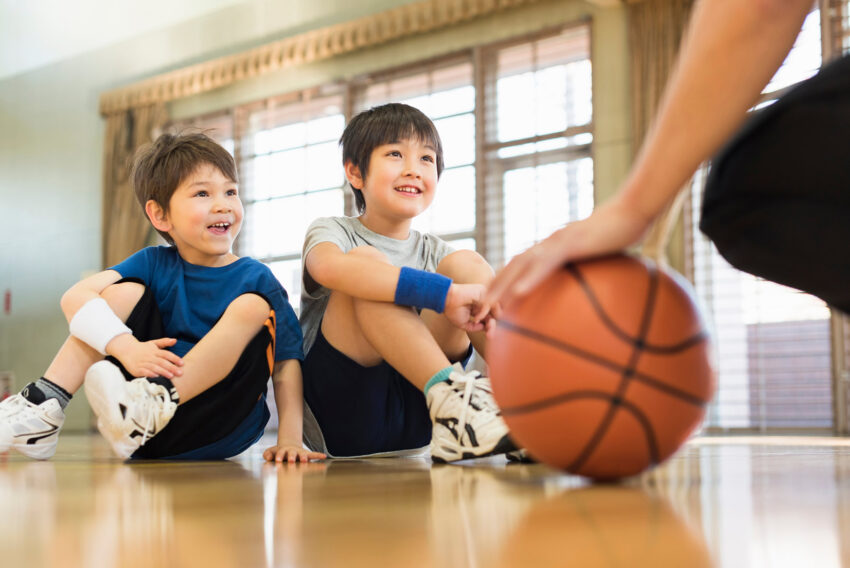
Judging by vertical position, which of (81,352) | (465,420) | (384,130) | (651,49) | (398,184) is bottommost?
(465,420)

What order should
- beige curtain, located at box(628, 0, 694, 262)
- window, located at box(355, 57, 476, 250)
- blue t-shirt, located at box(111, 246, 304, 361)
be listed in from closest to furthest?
blue t-shirt, located at box(111, 246, 304, 361), beige curtain, located at box(628, 0, 694, 262), window, located at box(355, 57, 476, 250)

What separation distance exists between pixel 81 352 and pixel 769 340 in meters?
3.89

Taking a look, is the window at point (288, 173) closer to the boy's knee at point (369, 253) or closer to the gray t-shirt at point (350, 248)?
the gray t-shirt at point (350, 248)

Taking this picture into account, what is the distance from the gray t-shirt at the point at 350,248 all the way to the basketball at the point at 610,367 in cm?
95

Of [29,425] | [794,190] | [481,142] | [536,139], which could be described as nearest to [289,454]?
[29,425]

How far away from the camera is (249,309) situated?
1.85m

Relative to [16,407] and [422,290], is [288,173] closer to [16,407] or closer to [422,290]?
[16,407]

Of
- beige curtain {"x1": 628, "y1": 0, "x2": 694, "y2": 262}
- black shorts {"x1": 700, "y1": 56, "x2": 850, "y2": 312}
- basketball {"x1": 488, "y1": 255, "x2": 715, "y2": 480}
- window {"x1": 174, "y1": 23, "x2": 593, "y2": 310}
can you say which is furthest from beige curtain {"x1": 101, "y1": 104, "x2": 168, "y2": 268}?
black shorts {"x1": 700, "y1": 56, "x2": 850, "y2": 312}

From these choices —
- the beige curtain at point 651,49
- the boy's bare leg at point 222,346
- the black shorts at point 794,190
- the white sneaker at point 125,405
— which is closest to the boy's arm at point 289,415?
the boy's bare leg at point 222,346

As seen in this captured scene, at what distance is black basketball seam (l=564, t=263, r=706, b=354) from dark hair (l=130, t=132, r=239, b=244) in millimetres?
1267

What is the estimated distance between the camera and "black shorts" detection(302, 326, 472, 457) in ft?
6.18

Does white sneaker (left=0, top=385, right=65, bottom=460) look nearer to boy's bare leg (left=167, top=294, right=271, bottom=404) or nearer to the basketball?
boy's bare leg (left=167, top=294, right=271, bottom=404)

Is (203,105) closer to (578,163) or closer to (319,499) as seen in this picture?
(578,163)

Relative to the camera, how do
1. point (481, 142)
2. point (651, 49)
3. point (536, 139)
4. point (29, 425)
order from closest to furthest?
point (29, 425) → point (651, 49) → point (536, 139) → point (481, 142)
